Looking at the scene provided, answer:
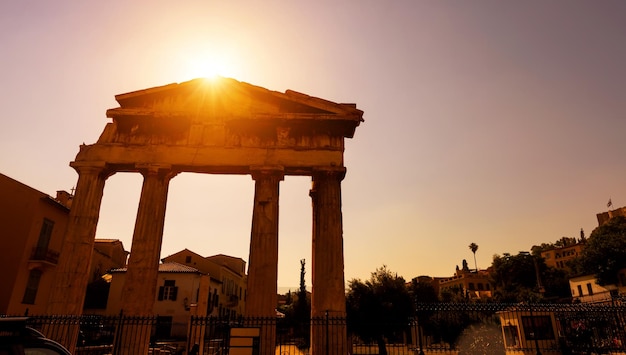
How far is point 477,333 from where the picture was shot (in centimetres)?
2692

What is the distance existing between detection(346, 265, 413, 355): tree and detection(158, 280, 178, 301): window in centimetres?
1565

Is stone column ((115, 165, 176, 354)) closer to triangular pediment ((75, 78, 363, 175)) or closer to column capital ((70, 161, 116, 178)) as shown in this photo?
triangular pediment ((75, 78, 363, 175))

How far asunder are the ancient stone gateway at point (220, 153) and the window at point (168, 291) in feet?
72.7

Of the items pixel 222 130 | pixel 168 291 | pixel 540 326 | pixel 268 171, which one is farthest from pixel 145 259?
pixel 168 291

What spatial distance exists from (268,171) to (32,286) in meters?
15.2

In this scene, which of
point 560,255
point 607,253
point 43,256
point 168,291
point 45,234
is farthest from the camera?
point 560,255

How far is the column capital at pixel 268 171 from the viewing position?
15.9 metres

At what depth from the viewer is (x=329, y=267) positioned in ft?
48.1

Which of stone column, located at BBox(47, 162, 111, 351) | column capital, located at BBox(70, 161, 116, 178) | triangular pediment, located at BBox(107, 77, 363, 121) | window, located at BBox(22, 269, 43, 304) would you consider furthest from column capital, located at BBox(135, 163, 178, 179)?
window, located at BBox(22, 269, 43, 304)

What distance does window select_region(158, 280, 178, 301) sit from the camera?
35.4 metres

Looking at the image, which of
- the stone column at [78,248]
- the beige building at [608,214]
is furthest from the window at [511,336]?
the beige building at [608,214]

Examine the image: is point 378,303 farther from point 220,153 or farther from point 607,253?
point 607,253

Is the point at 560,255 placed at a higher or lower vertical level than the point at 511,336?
higher

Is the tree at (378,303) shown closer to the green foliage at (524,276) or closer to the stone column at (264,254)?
the stone column at (264,254)
